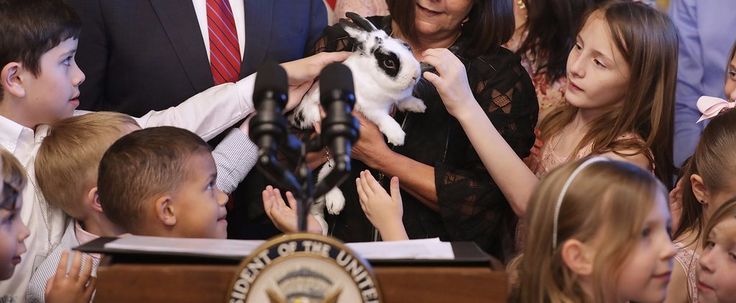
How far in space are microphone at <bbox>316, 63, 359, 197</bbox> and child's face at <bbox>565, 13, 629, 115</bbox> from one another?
1.34m

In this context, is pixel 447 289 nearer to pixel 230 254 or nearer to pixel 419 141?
pixel 230 254

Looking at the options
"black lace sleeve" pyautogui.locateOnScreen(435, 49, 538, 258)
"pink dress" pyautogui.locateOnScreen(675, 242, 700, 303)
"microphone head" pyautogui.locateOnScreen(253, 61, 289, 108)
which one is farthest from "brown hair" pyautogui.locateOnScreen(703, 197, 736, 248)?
"microphone head" pyautogui.locateOnScreen(253, 61, 289, 108)

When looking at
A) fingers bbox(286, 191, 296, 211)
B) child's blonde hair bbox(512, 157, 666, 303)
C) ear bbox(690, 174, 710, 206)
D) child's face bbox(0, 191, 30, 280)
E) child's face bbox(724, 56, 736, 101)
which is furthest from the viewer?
Result: child's face bbox(724, 56, 736, 101)

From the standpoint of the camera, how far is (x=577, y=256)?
1857 millimetres

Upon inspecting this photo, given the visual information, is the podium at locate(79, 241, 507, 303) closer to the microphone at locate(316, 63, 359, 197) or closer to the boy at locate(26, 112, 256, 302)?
the microphone at locate(316, 63, 359, 197)

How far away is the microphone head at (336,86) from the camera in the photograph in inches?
58.6

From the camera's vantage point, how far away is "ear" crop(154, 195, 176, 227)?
2068 millimetres

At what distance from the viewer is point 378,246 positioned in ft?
5.47

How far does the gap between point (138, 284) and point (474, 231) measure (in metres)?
1.24

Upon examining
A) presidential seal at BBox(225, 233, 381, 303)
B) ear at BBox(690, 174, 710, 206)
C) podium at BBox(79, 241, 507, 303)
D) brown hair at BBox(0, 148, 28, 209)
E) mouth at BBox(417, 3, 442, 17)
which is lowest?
ear at BBox(690, 174, 710, 206)

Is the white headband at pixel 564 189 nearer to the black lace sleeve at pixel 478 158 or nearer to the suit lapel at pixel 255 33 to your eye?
the black lace sleeve at pixel 478 158

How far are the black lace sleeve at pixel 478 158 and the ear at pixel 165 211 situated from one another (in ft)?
2.45

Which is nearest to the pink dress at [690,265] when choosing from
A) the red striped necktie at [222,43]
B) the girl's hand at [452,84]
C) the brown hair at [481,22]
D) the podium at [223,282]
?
the girl's hand at [452,84]

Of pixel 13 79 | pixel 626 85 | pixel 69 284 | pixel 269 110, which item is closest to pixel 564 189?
pixel 269 110
